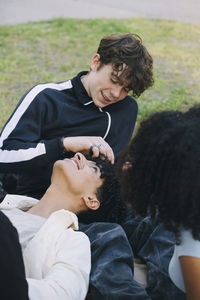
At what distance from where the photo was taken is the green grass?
5414 mm

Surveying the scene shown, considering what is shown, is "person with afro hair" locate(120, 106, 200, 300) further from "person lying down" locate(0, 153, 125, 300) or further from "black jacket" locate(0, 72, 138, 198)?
"black jacket" locate(0, 72, 138, 198)

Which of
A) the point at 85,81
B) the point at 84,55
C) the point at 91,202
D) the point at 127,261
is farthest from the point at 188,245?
the point at 84,55

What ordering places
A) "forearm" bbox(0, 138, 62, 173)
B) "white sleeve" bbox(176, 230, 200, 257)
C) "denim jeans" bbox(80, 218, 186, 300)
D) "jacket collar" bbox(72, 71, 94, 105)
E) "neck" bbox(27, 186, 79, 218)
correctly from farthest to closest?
"jacket collar" bbox(72, 71, 94, 105)
"forearm" bbox(0, 138, 62, 173)
"neck" bbox(27, 186, 79, 218)
"denim jeans" bbox(80, 218, 186, 300)
"white sleeve" bbox(176, 230, 200, 257)

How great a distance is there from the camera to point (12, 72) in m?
5.76

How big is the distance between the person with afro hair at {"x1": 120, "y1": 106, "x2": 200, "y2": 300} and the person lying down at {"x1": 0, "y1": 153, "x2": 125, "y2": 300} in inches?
17.6

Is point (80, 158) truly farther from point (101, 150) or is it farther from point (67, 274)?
point (67, 274)

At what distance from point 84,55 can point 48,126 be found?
373cm

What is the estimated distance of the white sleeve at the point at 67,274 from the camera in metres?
1.93

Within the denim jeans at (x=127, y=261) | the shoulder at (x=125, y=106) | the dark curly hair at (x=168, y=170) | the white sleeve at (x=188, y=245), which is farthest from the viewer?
the shoulder at (x=125, y=106)

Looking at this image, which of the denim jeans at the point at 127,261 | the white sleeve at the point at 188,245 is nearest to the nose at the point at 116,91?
the denim jeans at the point at 127,261

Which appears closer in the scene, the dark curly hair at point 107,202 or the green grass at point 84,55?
the dark curly hair at point 107,202

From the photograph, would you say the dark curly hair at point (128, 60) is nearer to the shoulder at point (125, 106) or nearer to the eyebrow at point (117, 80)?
the eyebrow at point (117, 80)

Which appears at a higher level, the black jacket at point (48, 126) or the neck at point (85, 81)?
the neck at point (85, 81)

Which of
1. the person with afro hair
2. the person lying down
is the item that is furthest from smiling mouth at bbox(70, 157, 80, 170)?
the person with afro hair
